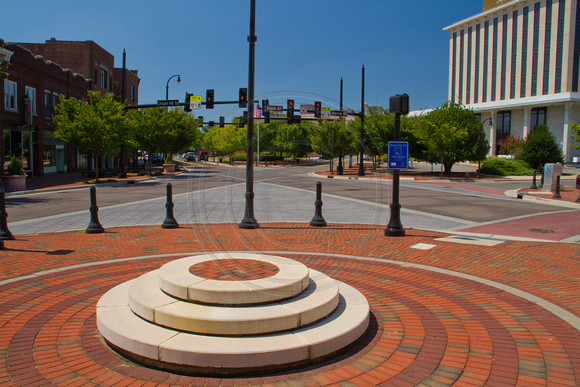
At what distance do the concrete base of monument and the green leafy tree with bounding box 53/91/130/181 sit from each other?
2676cm

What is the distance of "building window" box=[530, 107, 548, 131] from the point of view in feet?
240

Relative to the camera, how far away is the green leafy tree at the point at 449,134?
40188mm

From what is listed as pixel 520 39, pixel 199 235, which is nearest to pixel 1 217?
pixel 199 235

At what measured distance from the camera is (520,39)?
75.4 meters

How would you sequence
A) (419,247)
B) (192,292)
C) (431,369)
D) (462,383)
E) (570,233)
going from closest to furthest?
(462,383)
(431,369)
(192,292)
(419,247)
(570,233)

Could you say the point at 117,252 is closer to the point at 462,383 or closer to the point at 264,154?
the point at 462,383

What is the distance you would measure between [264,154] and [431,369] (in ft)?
249

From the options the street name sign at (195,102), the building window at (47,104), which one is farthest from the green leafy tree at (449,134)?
the building window at (47,104)

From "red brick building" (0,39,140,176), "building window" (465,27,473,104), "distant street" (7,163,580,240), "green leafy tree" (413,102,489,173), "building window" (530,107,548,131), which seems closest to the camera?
"distant street" (7,163,580,240)

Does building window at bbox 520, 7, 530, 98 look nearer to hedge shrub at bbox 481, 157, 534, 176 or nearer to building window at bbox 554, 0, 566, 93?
building window at bbox 554, 0, 566, 93

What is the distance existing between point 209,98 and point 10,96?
14.7 metres

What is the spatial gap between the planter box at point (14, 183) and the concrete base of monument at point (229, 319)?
2180cm

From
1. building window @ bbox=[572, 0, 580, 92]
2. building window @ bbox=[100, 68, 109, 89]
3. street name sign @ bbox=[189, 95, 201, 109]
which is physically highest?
building window @ bbox=[572, 0, 580, 92]

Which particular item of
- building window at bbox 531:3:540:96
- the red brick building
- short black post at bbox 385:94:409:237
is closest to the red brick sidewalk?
short black post at bbox 385:94:409:237
